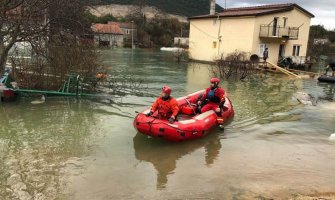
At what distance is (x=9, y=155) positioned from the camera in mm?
8602

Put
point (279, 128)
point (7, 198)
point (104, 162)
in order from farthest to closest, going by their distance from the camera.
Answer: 1. point (279, 128)
2. point (104, 162)
3. point (7, 198)

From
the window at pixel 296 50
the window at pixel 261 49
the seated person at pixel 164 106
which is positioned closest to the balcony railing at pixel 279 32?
the window at pixel 261 49

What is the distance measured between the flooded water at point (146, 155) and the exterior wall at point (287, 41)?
17.4 meters

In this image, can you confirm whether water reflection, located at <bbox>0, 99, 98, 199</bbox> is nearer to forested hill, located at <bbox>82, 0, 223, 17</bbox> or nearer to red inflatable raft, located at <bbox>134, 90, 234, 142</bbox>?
red inflatable raft, located at <bbox>134, 90, 234, 142</bbox>

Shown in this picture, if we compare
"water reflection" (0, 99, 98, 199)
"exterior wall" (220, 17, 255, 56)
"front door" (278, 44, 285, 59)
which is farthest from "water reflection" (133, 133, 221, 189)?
"front door" (278, 44, 285, 59)

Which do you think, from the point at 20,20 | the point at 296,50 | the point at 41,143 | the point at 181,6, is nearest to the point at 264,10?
the point at 296,50

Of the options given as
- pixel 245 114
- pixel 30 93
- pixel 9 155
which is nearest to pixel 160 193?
pixel 9 155

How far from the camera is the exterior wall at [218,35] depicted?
31594 mm

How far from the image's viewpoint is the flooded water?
23.2 ft

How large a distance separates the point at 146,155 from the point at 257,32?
24.6 metres

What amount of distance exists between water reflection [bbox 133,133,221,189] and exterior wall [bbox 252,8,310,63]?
22.5 meters

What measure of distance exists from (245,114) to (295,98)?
527 cm

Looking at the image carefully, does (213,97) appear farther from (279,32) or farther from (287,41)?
(287,41)

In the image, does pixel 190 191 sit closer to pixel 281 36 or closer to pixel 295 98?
pixel 295 98
